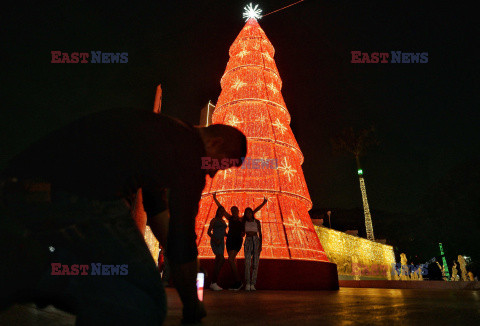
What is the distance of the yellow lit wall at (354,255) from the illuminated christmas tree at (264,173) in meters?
17.7

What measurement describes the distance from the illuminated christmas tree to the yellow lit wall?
58.2ft

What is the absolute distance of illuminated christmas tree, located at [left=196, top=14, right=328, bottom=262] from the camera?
8594 mm

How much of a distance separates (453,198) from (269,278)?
94.9 feet

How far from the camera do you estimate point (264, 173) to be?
9.27m

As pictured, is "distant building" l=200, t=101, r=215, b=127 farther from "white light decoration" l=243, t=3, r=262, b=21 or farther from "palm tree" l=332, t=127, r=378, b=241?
"palm tree" l=332, t=127, r=378, b=241

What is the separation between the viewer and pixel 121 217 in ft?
4.50

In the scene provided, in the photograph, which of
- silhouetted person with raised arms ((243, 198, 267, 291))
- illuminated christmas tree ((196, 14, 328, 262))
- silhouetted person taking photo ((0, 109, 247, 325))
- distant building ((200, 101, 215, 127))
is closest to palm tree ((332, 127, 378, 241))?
distant building ((200, 101, 215, 127))

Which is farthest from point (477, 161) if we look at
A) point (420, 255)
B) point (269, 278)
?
point (269, 278)

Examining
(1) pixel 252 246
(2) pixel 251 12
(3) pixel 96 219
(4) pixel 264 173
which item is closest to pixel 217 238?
(1) pixel 252 246

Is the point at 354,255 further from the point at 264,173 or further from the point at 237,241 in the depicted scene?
the point at 237,241

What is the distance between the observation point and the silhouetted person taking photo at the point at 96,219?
1194mm

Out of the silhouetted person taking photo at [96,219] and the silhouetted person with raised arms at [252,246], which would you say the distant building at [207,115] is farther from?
the silhouetted person taking photo at [96,219]

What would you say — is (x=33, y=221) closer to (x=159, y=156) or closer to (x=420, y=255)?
(x=159, y=156)

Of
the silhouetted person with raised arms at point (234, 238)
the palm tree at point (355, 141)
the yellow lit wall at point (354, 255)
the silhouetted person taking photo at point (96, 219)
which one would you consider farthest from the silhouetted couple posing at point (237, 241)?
the palm tree at point (355, 141)
